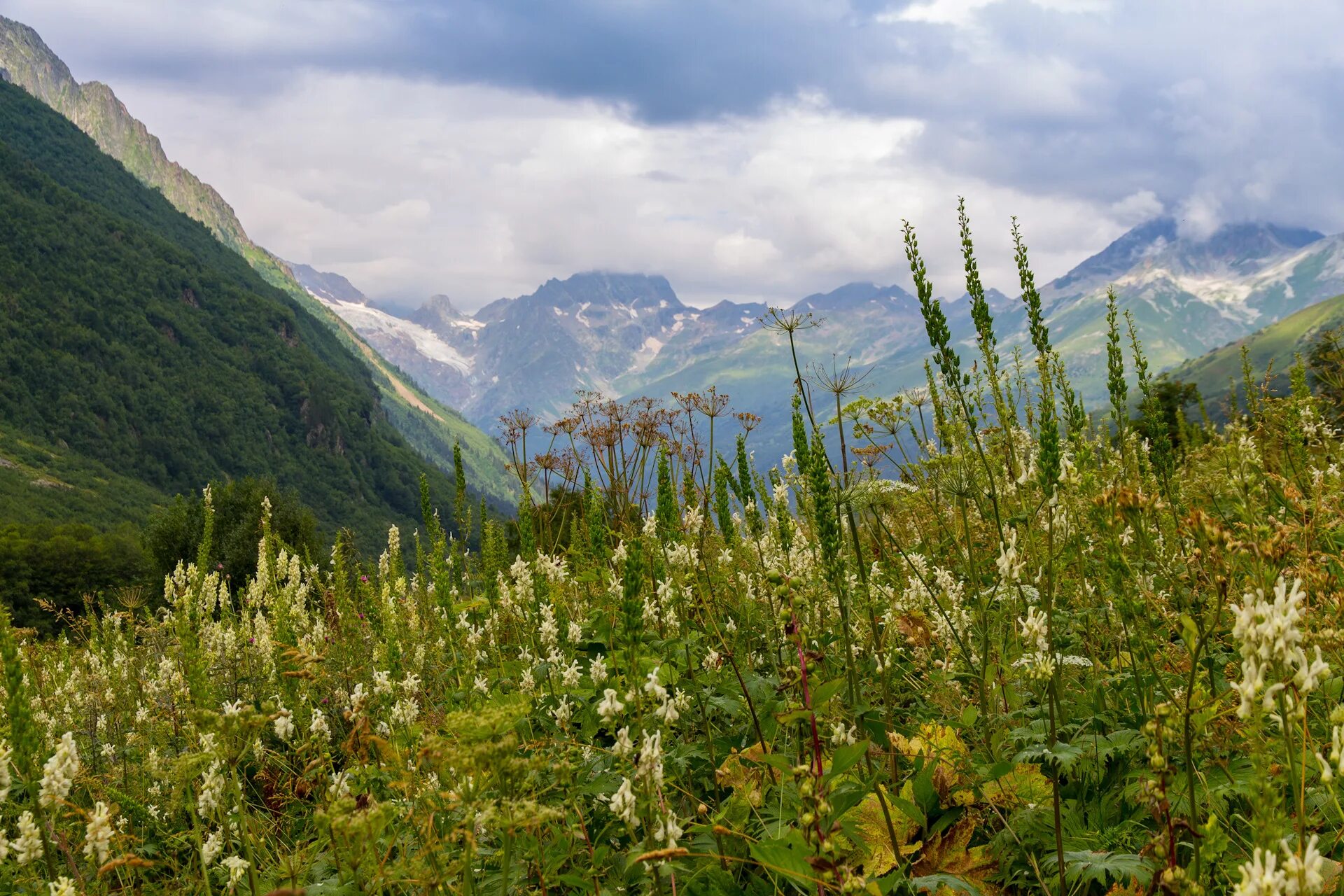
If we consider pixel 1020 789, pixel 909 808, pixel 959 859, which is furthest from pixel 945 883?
pixel 1020 789

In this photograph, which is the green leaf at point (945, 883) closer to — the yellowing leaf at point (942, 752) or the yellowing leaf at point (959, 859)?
the yellowing leaf at point (959, 859)

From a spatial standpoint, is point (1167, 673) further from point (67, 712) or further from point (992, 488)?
point (67, 712)

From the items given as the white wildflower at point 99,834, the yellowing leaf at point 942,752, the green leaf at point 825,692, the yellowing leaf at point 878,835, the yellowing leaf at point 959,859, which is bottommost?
the yellowing leaf at point 959,859

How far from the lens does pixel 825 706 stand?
313 cm

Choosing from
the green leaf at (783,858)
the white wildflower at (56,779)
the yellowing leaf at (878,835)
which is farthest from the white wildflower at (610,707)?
the white wildflower at (56,779)

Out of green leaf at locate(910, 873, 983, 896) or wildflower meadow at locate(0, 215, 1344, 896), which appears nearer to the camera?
wildflower meadow at locate(0, 215, 1344, 896)

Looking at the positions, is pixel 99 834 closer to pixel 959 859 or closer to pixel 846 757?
pixel 846 757

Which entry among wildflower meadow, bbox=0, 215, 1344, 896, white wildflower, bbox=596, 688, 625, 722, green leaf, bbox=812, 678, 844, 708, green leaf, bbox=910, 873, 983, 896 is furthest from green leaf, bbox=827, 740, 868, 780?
white wildflower, bbox=596, 688, 625, 722

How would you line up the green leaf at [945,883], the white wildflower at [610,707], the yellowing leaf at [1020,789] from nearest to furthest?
1. the green leaf at [945,883]
2. the white wildflower at [610,707]
3. the yellowing leaf at [1020,789]

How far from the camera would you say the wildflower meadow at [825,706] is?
111 inches

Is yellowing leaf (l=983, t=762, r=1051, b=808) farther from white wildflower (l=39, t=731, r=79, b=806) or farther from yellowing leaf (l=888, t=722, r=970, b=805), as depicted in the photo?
white wildflower (l=39, t=731, r=79, b=806)

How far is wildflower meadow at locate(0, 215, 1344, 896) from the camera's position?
9.23 ft

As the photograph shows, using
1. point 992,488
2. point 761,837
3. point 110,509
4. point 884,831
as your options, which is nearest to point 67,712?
point 761,837

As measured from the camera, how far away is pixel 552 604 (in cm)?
573
